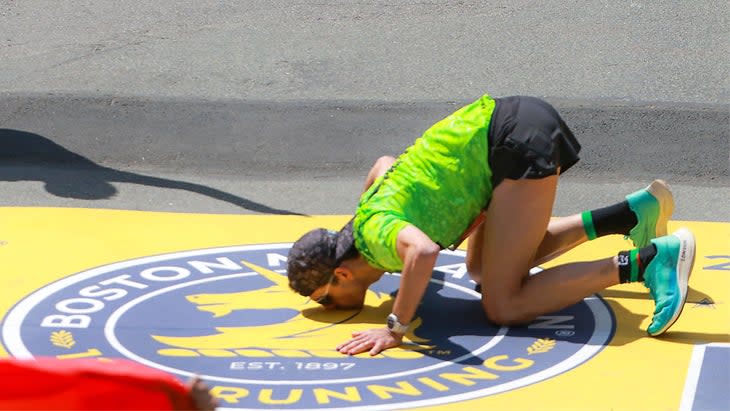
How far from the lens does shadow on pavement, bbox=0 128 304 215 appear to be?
706 centimetres

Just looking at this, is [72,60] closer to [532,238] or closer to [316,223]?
[316,223]

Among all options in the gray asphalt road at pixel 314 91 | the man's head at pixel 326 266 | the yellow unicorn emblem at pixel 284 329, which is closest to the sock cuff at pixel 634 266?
the yellow unicorn emblem at pixel 284 329

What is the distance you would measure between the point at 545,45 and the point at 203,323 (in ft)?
18.3

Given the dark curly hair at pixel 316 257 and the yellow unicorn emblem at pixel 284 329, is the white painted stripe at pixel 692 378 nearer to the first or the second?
the yellow unicorn emblem at pixel 284 329

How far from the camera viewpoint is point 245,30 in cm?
1018

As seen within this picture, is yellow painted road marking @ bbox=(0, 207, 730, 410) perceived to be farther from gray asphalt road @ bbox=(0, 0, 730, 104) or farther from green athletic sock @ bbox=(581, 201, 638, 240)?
gray asphalt road @ bbox=(0, 0, 730, 104)

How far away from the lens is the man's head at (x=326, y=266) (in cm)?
494

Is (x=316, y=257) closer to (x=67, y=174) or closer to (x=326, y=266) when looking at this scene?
(x=326, y=266)

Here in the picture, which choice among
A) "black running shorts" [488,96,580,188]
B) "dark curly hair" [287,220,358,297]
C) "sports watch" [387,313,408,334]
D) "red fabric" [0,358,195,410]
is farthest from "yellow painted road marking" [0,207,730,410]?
"red fabric" [0,358,195,410]

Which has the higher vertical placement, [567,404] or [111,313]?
[111,313]

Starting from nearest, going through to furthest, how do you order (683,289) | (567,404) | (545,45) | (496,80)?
(567,404) < (683,289) < (496,80) < (545,45)

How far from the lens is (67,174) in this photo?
24.5 ft

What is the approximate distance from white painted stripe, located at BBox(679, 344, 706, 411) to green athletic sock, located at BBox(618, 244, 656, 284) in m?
0.39

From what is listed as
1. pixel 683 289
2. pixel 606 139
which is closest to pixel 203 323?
pixel 683 289
